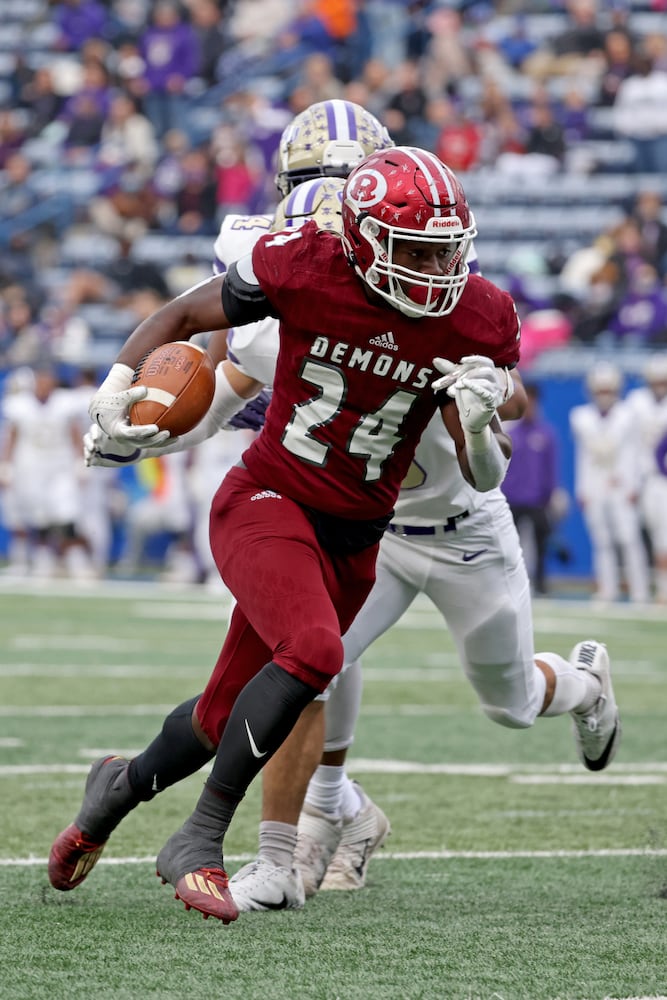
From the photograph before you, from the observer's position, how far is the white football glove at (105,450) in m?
3.51

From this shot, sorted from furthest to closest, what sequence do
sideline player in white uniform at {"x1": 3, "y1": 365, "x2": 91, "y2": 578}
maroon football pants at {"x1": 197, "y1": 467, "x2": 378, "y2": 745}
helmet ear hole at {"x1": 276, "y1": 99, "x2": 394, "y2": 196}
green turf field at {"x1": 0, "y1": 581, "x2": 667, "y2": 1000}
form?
1. sideline player in white uniform at {"x1": 3, "y1": 365, "x2": 91, "y2": 578}
2. helmet ear hole at {"x1": 276, "y1": 99, "x2": 394, "y2": 196}
3. maroon football pants at {"x1": 197, "y1": 467, "x2": 378, "y2": 745}
4. green turf field at {"x1": 0, "y1": 581, "x2": 667, "y2": 1000}

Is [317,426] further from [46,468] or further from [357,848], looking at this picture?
[46,468]

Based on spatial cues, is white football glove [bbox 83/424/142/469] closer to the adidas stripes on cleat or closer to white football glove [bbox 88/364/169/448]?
white football glove [bbox 88/364/169/448]

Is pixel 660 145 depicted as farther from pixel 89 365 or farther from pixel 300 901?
pixel 300 901

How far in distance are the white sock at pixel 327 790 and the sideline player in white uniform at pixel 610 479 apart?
9053 mm

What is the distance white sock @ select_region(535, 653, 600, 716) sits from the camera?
4.40 m

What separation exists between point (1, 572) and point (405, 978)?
12639mm

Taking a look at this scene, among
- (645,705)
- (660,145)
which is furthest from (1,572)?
(645,705)

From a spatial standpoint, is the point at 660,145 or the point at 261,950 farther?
the point at 660,145

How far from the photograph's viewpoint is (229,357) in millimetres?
4062

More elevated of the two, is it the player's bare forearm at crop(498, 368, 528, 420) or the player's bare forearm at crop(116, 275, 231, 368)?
the player's bare forearm at crop(116, 275, 231, 368)

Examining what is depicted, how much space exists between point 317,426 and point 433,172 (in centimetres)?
58

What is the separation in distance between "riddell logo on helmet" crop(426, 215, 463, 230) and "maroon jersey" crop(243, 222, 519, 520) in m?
0.17

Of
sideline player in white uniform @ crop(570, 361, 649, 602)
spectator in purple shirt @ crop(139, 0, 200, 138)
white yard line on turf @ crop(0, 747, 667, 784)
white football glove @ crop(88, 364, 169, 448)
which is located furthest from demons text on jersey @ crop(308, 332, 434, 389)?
spectator in purple shirt @ crop(139, 0, 200, 138)
